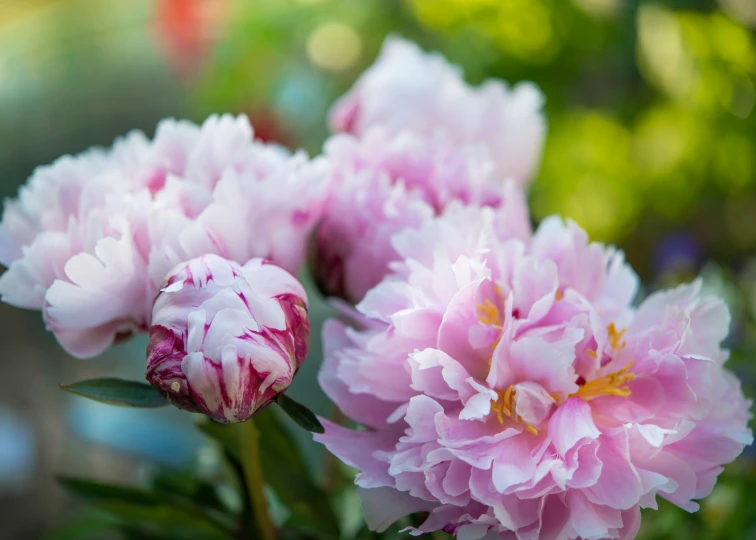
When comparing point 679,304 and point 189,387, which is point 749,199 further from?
point 189,387

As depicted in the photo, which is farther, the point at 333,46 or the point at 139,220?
the point at 333,46

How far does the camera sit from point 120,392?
0.78 ft

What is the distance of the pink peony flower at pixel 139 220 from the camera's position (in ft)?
0.74

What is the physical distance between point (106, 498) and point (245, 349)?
0.15 metres

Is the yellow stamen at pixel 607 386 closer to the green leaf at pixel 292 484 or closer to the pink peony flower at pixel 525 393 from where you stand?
the pink peony flower at pixel 525 393

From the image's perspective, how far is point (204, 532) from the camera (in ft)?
1.01

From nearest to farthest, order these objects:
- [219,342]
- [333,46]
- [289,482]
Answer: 1. [219,342]
2. [289,482]
3. [333,46]

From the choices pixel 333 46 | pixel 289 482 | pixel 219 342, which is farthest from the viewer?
pixel 333 46

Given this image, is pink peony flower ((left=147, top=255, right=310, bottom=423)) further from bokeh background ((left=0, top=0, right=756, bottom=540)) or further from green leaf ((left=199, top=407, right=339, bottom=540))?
bokeh background ((left=0, top=0, right=756, bottom=540))

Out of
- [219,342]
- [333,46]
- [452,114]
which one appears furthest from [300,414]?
[333,46]

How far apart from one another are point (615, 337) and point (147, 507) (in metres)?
0.19

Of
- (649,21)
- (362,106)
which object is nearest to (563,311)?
(362,106)

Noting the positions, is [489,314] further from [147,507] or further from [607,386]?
[147,507]

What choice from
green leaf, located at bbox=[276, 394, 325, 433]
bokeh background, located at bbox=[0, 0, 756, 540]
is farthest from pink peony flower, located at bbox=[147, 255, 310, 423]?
bokeh background, located at bbox=[0, 0, 756, 540]
